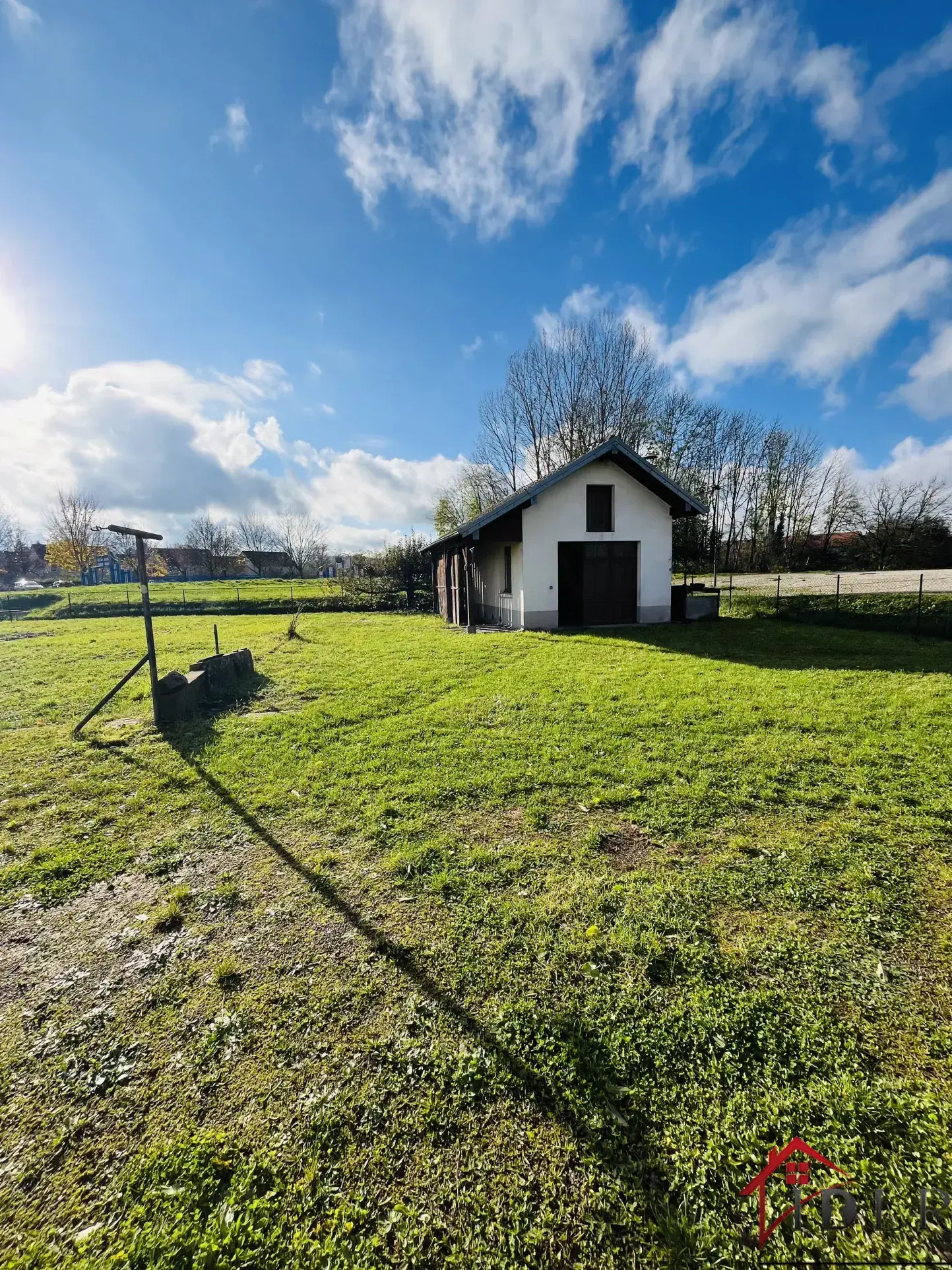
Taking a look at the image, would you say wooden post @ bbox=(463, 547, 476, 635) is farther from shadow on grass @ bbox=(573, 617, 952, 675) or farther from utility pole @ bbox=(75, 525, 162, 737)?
utility pole @ bbox=(75, 525, 162, 737)

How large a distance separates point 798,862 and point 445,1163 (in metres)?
3.04

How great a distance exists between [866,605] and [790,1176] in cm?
1672

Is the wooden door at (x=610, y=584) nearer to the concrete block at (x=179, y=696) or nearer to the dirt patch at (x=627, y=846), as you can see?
the concrete block at (x=179, y=696)

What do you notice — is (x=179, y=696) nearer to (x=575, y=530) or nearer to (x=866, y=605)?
(x=575, y=530)

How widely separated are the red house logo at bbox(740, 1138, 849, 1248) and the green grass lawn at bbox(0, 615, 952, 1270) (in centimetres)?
4

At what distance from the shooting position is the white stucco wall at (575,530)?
15.7m

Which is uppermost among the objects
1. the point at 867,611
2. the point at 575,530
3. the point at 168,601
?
the point at 575,530

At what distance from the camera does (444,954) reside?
9.64ft

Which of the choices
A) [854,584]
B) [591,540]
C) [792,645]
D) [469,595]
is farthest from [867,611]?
[469,595]

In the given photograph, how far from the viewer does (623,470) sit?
16062 mm

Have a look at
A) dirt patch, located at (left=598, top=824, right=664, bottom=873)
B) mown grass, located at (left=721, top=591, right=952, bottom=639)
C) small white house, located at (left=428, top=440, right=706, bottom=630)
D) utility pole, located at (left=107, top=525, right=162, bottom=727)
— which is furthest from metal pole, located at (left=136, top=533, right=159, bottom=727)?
mown grass, located at (left=721, top=591, right=952, bottom=639)

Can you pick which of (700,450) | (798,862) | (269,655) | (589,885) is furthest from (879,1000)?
(700,450)

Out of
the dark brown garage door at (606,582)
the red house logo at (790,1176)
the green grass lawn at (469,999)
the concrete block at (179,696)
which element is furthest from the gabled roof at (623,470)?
the red house logo at (790,1176)

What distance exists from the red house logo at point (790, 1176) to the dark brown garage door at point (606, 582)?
592 inches
